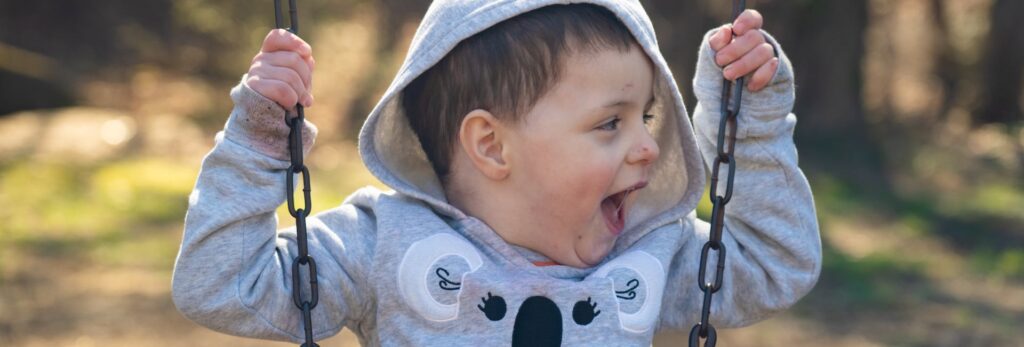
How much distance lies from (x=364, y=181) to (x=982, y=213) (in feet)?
14.3

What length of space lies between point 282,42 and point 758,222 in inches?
38.4

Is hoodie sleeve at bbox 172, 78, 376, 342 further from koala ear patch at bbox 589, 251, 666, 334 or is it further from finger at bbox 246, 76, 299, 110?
koala ear patch at bbox 589, 251, 666, 334

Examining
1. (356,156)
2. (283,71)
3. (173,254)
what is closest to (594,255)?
(283,71)

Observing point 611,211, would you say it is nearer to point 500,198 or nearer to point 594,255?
point 594,255

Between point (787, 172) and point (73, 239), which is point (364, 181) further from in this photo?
point (787, 172)

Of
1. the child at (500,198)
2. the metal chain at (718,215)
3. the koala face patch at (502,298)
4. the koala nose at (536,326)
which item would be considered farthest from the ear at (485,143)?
the metal chain at (718,215)

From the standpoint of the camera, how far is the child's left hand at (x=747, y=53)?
2.47 m

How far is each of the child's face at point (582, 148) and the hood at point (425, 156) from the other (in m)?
0.09

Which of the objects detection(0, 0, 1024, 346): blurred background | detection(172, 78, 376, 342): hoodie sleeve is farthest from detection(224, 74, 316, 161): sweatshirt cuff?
detection(0, 0, 1024, 346): blurred background

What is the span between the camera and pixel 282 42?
7.70 ft

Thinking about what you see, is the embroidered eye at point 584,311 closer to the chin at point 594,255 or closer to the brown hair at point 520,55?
the chin at point 594,255

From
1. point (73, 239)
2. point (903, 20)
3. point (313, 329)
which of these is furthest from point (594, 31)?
point (903, 20)

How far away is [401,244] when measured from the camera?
7.83ft

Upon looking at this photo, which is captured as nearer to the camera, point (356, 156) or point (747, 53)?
point (747, 53)
